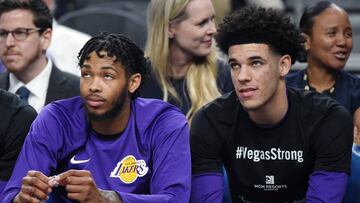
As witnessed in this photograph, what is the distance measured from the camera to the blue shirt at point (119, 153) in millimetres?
4258

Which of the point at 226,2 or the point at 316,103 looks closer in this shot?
the point at 316,103

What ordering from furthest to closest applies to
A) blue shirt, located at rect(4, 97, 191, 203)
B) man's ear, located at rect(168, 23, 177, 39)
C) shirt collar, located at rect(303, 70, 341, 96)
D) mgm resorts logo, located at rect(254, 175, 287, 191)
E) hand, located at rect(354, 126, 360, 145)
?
1. man's ear, located at rect(168, 23, 177, 39)
2. shirt collar, located at rect(303, 70, 341, 96)
3. hand, located at rect(354, 126, 360, 145)
4. mgm resorts logo, located at rect(254, 175, 287, 191)
5. blue shirt, located at rect(4, 97, 191, 203)

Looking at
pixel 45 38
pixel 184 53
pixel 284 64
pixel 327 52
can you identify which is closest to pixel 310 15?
pixel 327 52

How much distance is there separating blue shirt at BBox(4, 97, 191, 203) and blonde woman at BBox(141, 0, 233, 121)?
49.6 inches

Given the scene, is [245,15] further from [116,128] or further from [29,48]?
[29,48]

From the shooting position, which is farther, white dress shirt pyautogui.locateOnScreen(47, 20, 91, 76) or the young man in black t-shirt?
white dress shirt pyautogui.locateOnScreen(47, 20, 91, 76)

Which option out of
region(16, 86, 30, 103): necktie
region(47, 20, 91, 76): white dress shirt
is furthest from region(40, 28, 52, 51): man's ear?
region(47, 20, 91, 76): white dress shirt

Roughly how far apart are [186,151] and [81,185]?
2.05 feet

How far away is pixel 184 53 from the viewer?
5.83 m

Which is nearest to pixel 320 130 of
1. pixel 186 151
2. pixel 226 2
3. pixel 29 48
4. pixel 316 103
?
pixel 316 103

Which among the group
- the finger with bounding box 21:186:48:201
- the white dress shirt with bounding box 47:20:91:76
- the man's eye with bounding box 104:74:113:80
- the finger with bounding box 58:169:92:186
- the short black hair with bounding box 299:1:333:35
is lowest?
the finger with bounding box 21:186:48:201

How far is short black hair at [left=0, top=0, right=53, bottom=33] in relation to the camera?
224 inches

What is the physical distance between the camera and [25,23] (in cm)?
564

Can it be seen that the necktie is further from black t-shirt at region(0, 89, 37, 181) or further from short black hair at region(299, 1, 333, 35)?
short black hair at region(299, 1, 333, 35)
